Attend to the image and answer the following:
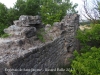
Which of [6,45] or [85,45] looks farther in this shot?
[85,45]

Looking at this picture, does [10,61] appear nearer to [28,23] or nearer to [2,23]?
[28,23]

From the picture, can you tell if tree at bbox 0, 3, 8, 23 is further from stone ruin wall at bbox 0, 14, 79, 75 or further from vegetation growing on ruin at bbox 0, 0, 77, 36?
stone ruin wall at bbox 0, 14, 79, 75

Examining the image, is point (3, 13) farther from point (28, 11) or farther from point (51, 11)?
point (51, 11)

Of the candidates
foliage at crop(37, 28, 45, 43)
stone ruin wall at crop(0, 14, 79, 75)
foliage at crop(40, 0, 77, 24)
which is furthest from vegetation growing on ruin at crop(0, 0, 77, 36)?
foliage at crop(37, 28, 45, 43)

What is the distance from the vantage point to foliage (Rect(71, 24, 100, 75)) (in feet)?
13.2

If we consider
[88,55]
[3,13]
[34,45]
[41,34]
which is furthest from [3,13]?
[88,55]

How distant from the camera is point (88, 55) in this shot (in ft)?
16.4

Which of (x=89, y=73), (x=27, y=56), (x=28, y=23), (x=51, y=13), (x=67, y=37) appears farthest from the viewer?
(x=51, y=13)

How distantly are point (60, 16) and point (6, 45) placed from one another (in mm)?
8744

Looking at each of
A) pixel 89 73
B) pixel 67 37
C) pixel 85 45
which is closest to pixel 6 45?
pixel 89 73

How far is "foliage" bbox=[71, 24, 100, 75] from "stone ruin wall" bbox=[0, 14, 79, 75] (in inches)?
29.0

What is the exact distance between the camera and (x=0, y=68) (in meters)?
3.59

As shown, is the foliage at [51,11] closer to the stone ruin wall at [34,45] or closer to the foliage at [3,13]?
the foliage at [3,13]

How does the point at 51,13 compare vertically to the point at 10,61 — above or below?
above
